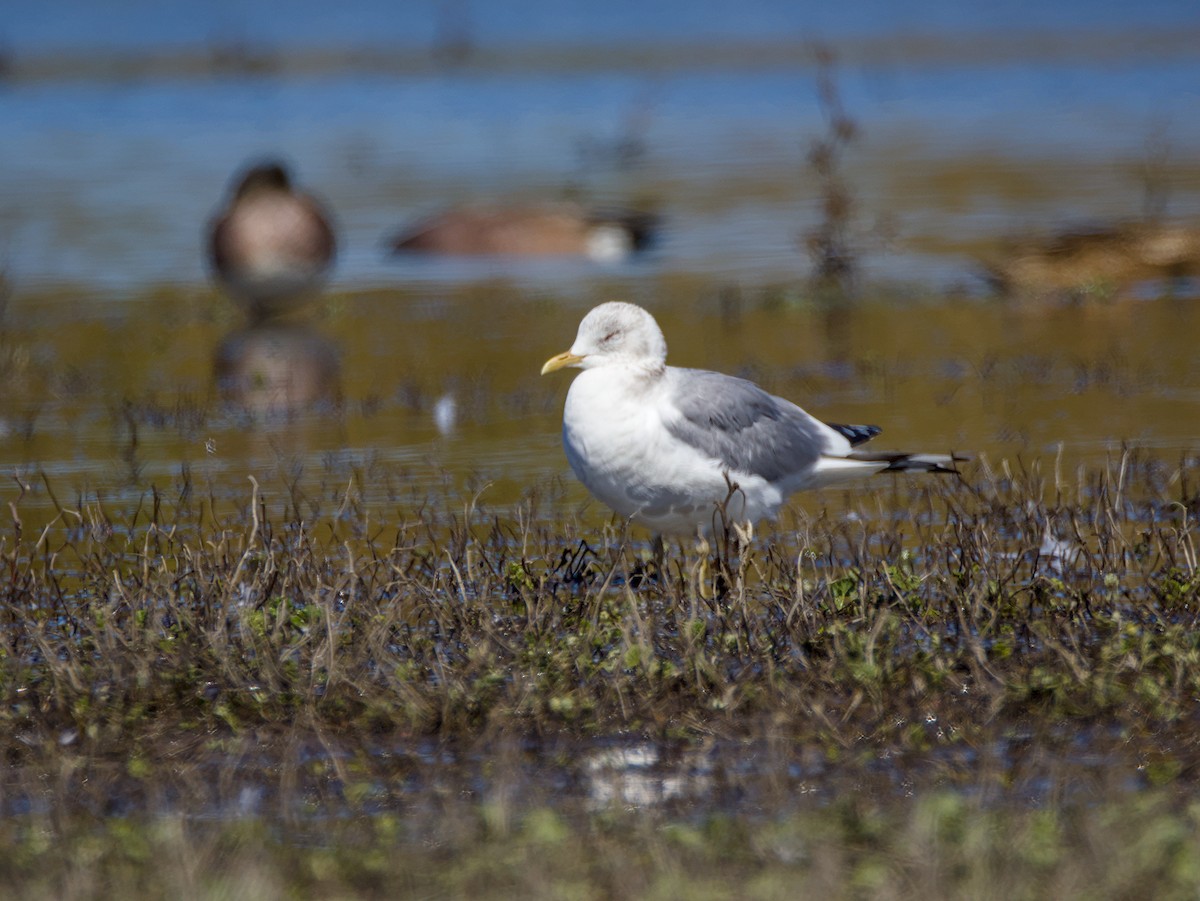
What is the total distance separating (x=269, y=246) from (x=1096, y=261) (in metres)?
5.70

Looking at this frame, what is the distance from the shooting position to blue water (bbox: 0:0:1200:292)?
16953mm

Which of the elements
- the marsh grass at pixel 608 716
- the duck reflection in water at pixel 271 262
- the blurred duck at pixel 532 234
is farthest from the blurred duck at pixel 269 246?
the marsh grass at pixel 608 716

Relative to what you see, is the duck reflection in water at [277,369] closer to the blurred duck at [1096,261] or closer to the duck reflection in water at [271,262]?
the duck reflection in water at [271,262]

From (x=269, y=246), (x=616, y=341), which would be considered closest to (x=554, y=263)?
(x=269, y=246)

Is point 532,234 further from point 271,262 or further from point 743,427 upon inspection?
point 743,427

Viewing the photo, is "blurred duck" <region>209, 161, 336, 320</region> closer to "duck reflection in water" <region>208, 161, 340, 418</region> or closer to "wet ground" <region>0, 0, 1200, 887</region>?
"duck reflection in water" <region>208, 161, 340, 418</region>

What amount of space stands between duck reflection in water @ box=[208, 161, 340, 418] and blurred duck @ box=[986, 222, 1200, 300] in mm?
4675

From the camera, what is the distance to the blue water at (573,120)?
55.6 feet

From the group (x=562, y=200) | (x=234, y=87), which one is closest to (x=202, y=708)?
(x=562, y=200)

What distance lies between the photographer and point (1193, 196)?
17031mm

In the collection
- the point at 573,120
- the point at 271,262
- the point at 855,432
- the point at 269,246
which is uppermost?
the point at 573,120

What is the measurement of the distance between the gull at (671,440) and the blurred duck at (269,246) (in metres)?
6.88

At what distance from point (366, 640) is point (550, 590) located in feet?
2.82

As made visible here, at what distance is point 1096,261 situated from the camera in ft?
42.2
